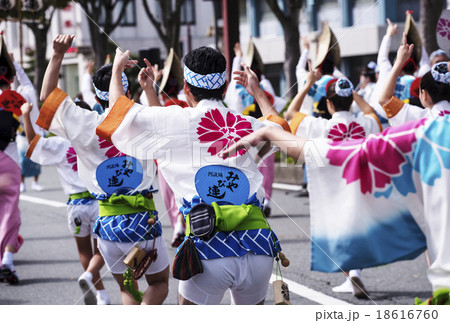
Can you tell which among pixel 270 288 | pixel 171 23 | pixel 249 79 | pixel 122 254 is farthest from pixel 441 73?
pixel 171 23

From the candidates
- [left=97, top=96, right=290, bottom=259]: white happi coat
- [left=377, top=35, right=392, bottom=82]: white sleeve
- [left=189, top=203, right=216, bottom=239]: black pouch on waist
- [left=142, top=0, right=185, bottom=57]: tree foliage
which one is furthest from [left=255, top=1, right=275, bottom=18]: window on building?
[left=189, top=203, right=216, bottom=239]: black pouch on waist

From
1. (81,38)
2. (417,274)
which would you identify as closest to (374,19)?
(81,38)

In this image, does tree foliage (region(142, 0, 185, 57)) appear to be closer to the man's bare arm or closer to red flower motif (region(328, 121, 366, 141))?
red flower motif (region(328, 121, 366, 141))

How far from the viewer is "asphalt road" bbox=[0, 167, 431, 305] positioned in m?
5.45

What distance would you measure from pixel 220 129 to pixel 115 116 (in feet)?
1.63

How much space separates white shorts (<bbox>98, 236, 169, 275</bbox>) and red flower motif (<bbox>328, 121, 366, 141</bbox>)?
172 centimetres

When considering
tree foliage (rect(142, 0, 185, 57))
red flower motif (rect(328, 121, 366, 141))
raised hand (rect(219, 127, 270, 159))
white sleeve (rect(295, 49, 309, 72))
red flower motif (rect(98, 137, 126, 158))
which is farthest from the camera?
tree foliage (rect(142, 0, 185, 57))

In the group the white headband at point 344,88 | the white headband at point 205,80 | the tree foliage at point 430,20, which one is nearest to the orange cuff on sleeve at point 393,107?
the white headband at point 344,88

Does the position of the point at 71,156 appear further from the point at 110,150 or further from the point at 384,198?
the point at 384,198

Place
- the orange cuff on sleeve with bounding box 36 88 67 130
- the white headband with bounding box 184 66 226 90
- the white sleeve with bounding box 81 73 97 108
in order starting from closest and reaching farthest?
the white headband with bounding box 184 66 226 90 → the orange cuff on sleeve with bounding box 36 88 67 130 → the white sleeve with bounding box 81 73 97 108

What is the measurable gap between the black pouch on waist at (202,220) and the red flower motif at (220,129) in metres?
0.27

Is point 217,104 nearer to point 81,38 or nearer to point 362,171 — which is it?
point 362,171

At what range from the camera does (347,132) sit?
523 cm

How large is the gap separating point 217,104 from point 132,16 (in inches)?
1381
